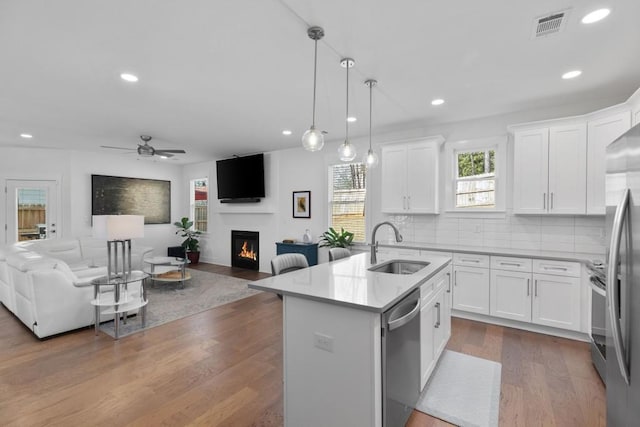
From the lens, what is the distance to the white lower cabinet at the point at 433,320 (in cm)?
219

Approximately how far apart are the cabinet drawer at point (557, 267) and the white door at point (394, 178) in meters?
1.81

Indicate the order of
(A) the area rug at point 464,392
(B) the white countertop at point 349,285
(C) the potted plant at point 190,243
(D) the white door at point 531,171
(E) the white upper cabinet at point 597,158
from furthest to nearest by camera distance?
(C) the potted plant at point 190,243 < (D) the white door at point 531,171 < (E) the white upper cabinet at point 597,158 < (A) the area rug at point 464,392 < (B) the white countertop at point 349,285

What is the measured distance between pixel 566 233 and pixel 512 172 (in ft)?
3.22

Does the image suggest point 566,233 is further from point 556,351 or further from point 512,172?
point 556,351

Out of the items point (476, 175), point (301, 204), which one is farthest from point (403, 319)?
point (301, 204)

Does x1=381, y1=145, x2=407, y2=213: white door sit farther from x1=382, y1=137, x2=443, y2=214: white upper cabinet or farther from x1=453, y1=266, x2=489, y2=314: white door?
x1=453, y1=266, x2=489, y2=314: white door

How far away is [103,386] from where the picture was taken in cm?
247

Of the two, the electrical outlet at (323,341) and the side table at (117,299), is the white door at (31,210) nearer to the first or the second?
the side table at (117,299)

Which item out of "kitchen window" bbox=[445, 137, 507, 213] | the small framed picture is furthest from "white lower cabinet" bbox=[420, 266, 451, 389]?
the small framed picture

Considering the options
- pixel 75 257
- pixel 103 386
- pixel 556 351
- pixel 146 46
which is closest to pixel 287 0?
pixel 146 46

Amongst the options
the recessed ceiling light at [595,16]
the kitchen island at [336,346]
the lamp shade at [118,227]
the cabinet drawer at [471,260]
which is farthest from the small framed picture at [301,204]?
the recessed ceiling light at [595,16]

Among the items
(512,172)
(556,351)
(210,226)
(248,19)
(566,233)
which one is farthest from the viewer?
(210,226)

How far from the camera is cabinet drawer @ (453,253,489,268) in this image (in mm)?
3766

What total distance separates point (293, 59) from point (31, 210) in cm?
704
